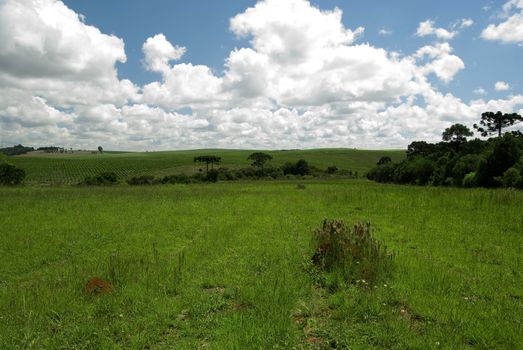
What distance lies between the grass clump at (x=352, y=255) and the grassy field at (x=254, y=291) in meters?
0.40

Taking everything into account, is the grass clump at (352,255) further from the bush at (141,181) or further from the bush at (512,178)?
the bush at (141,181)

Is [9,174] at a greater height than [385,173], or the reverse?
[9,174]

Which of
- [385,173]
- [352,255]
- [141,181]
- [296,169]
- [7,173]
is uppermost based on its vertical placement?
[352,255]

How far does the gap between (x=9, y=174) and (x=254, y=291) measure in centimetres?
8641

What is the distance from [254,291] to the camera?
7566 mm

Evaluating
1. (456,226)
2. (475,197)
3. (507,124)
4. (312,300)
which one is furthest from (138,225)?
(507,124)

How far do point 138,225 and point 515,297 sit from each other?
52.2ft

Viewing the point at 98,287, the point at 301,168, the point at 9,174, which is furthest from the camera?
the point at 301,168

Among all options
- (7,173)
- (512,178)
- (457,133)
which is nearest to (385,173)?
(457,133)

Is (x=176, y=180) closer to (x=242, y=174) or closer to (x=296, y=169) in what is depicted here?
(x=242, y=174)

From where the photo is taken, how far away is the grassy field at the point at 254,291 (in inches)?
222

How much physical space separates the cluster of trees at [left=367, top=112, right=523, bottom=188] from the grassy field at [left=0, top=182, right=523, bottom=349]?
38790 mm

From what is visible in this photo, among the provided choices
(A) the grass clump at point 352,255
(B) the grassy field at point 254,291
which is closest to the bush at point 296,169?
(B) the grassy field at point 254,291

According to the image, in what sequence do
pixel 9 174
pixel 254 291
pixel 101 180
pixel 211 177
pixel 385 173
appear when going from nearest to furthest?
pixel 254 291 < pixel 9 174 < pixel 101 180 < pixel 211 177 < pixel 385 173
